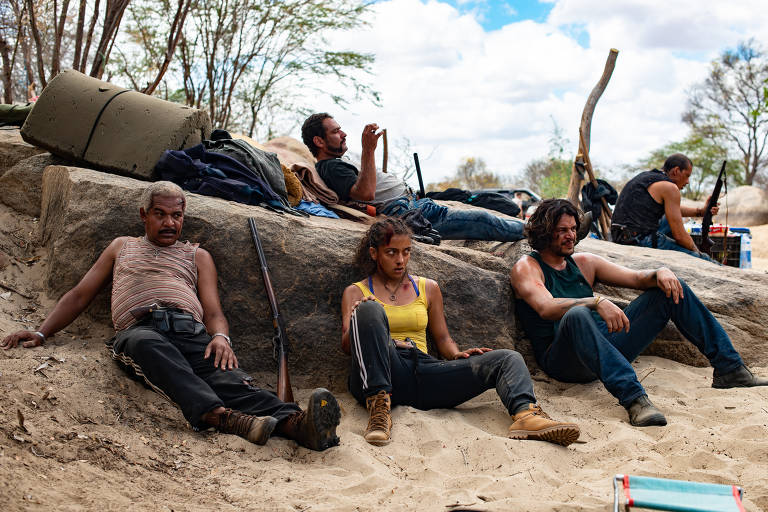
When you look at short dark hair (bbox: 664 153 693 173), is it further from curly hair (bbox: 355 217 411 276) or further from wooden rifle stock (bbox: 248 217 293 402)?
wooden rifle stock (bbox: 248 217 293 402)

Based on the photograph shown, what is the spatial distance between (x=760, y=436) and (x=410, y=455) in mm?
1685

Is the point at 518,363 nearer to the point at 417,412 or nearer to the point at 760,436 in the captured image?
the point at 417,412

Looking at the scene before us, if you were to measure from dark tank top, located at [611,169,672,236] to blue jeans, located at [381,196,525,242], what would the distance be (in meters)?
1.83

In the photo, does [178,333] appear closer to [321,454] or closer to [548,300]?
[321,454]

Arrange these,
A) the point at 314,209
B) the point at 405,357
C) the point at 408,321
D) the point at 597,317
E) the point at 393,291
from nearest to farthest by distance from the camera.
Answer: the point at 405,357 → the point at 408,321 → the point at 393,291 → the point at 597,317 → the point at 314,209

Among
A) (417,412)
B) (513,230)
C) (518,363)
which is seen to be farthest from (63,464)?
(513,230)

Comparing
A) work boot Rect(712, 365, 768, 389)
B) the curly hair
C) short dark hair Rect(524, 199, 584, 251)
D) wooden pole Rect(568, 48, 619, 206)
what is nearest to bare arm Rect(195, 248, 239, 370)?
the curly hair

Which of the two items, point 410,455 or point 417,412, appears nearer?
point 410,455

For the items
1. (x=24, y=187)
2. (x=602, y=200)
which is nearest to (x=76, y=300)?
(x=24, y=187)

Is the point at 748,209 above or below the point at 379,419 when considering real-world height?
above

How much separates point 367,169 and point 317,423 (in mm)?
2611

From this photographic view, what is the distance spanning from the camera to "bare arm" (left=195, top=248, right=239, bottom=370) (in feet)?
11.1

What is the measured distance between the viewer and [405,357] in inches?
145

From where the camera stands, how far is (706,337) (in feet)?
12.8
